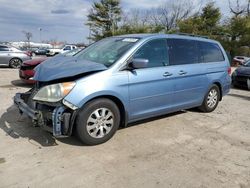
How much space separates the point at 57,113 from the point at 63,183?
38.7 inches

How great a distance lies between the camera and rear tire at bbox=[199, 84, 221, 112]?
615 cm

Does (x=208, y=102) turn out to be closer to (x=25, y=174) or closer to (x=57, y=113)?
(x=57, y=113)

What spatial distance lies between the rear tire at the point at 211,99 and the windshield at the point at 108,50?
240 centimetres

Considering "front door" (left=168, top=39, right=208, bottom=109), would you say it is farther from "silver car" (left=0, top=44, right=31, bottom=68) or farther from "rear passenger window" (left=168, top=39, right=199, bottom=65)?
"silver car" (left=0, top=44, right=31, bottom=68)

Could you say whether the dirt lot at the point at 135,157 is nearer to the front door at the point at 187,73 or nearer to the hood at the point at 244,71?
the front door at the point at 187,73

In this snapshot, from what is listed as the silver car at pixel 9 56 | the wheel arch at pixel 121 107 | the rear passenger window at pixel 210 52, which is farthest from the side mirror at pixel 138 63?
the silver car at pixel 9 56

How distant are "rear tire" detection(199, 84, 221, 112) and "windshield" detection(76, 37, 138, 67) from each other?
94.6 inches

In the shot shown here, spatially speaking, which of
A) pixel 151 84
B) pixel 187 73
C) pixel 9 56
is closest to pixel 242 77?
pixel 187 73

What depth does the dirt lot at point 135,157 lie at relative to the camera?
3.24 meters

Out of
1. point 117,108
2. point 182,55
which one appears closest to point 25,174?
point 117,108

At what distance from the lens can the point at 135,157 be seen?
3.84 m

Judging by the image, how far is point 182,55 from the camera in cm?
538

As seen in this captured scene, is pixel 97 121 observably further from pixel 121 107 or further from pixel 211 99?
pixel 211 99

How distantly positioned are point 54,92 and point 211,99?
384 centimetres
